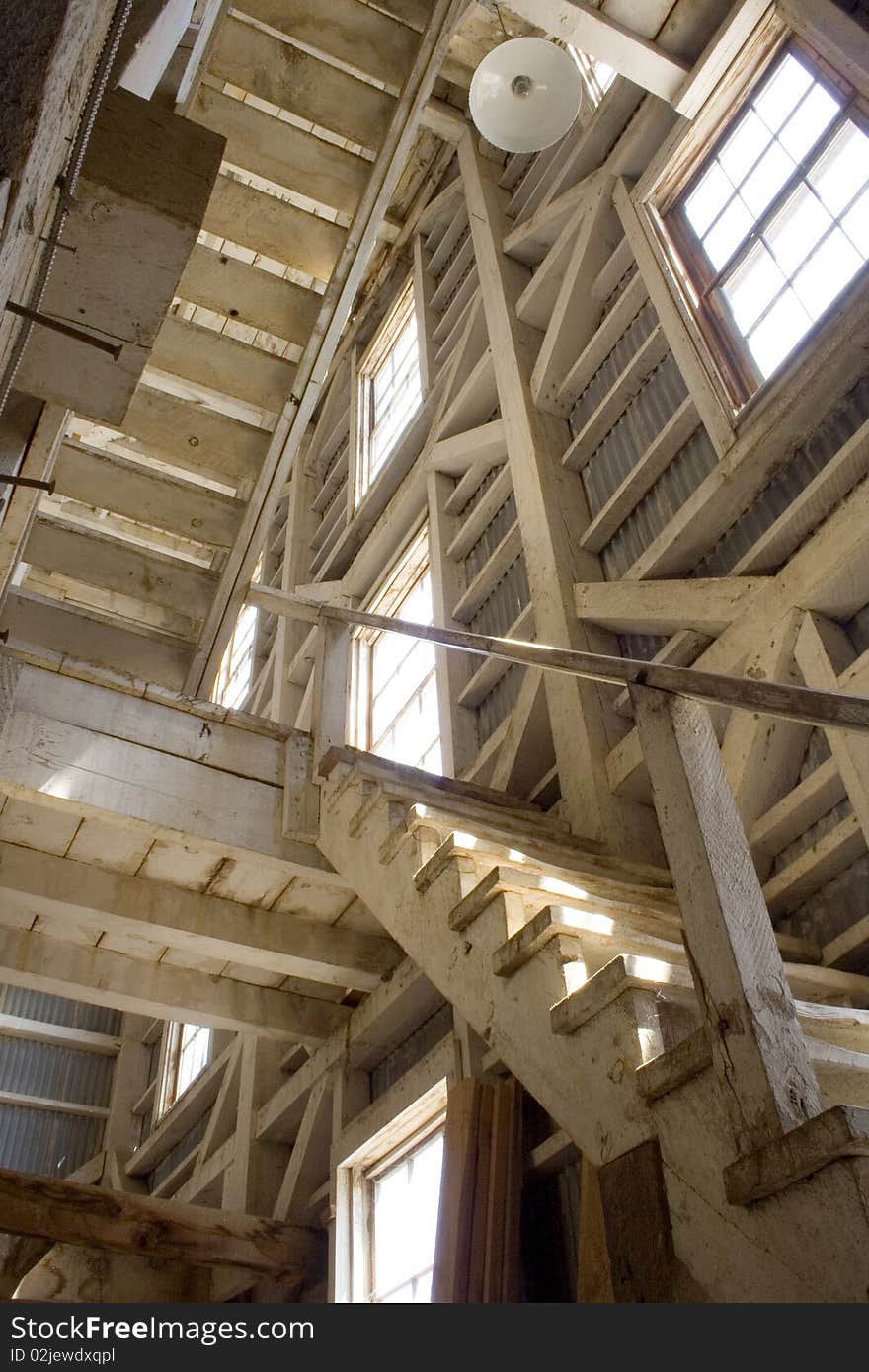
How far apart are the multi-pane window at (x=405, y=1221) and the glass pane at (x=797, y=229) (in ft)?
18.2

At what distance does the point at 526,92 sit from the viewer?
685 centimetres

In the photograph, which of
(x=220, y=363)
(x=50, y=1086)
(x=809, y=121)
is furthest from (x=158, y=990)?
(x=50, y=1086)

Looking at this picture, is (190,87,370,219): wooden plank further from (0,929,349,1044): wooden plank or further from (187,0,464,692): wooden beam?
(0,929,349,1044): wooden plank

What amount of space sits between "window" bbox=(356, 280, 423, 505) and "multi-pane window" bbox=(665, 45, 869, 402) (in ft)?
14.9

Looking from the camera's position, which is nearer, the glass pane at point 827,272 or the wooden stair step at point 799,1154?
the wooden stair step at point 799,1154

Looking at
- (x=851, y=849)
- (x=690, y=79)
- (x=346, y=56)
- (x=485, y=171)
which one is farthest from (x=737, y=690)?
(x=485, y=171)

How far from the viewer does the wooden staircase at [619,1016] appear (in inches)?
83.4

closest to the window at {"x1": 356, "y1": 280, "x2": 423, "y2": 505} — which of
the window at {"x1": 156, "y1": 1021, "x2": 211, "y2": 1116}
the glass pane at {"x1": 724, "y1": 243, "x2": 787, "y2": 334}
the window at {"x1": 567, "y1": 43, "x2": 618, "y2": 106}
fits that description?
the window at {"x1": 567, "y1": 43, "x2": 618, "y2": 106}

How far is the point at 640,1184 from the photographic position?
2582 mm

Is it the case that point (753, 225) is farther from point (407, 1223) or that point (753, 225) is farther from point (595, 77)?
point (407, 1223)

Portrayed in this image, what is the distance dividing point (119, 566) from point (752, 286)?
436 centimetres

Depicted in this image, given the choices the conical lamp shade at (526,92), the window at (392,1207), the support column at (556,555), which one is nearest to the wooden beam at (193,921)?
the window at (392,1207)

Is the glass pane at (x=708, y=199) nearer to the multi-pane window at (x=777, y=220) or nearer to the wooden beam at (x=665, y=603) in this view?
the multi-pane window at (x=777, y=220)

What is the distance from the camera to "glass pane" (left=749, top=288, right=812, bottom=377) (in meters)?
6.03
